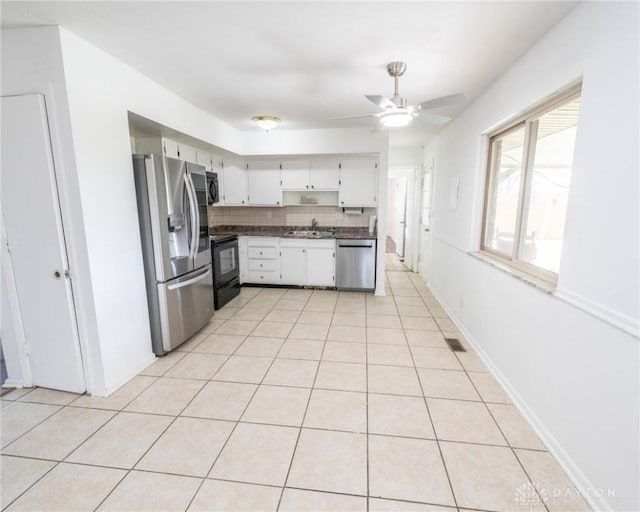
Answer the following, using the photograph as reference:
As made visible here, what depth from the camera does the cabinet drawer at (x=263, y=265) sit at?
478cm

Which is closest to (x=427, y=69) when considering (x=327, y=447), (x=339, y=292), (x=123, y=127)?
(x=123, y=127)

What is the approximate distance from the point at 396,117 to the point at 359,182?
7.99 feet

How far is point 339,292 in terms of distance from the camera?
4629mm

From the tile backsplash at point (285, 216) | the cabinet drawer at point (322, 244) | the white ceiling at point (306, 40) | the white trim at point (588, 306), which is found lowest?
the cabinet drawer at point (322, 244)

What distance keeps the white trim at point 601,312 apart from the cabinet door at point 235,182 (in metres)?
4.29

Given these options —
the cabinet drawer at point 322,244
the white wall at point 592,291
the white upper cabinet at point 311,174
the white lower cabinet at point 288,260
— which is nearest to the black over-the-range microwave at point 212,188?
the white lower cabinet at point 288,260

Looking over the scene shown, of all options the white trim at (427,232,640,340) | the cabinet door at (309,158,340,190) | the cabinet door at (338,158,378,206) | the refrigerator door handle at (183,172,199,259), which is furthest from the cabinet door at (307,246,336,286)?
the white trim at (427,232,640,340)

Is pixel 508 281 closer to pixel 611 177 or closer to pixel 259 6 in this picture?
pixel 611 177

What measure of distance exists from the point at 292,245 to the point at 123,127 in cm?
276

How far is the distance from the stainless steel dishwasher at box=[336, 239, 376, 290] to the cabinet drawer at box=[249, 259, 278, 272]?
102cm

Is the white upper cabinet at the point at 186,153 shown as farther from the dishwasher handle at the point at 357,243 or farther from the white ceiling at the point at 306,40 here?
the dishwasher handle at the point at 357,243

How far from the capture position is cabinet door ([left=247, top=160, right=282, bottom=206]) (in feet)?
15.8

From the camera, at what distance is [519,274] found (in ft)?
Result: 6.81

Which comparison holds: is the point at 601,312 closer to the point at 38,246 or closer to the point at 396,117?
the point at 396,117
